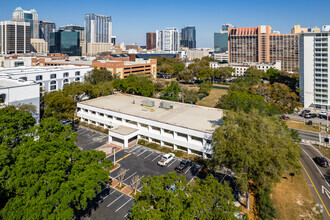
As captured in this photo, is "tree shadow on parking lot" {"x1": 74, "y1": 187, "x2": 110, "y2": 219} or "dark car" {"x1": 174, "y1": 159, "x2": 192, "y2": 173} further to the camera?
"dark car" {"x1": 174, "y1": 159, "x2": 192, "y2": 173}

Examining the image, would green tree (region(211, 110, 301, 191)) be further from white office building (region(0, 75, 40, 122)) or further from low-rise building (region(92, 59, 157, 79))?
low-rise building (region(92, 59, 157, 79))

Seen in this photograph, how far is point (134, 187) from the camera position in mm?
24672

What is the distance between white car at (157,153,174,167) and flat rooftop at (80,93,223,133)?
521 centimetres

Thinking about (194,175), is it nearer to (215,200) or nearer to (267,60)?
(215,200)

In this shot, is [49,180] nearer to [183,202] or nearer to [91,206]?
[91,206]

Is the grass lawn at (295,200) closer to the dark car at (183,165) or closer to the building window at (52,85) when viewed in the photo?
the dark car at (183,165)

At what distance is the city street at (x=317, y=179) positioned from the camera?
23.3 meters

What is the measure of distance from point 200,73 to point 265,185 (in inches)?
3400

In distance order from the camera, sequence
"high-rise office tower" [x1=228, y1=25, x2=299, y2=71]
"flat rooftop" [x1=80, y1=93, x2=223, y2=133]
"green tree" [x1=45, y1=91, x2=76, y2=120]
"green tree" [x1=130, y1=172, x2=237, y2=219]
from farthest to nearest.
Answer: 1. "high-rise office tower" [x1=228, y1=25, x2=299, y2=71]
2. "green tree" [x1=45, y1=91, x2=76, y2=120]
3. "flat rooftop" [x1=80, y1=93, x2=223, y2=133]
4. "green tree" [x1=130, y1=172, x2=237, y2=219]

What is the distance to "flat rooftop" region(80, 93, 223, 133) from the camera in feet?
119

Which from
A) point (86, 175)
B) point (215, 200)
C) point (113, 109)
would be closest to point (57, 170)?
point (86, 175)

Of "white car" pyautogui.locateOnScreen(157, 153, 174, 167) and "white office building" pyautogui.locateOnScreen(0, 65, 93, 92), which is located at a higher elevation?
"white office building" pyautogui.locateOnScreen(0, 65, 93, 92)

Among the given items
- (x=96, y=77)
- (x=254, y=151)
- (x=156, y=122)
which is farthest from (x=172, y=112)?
(x=96, y=77)

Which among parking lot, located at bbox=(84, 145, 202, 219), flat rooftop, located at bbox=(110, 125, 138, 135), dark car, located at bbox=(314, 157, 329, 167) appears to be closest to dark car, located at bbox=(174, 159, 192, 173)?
parking lot, located at bbox=(84, 145, 202, 219)
